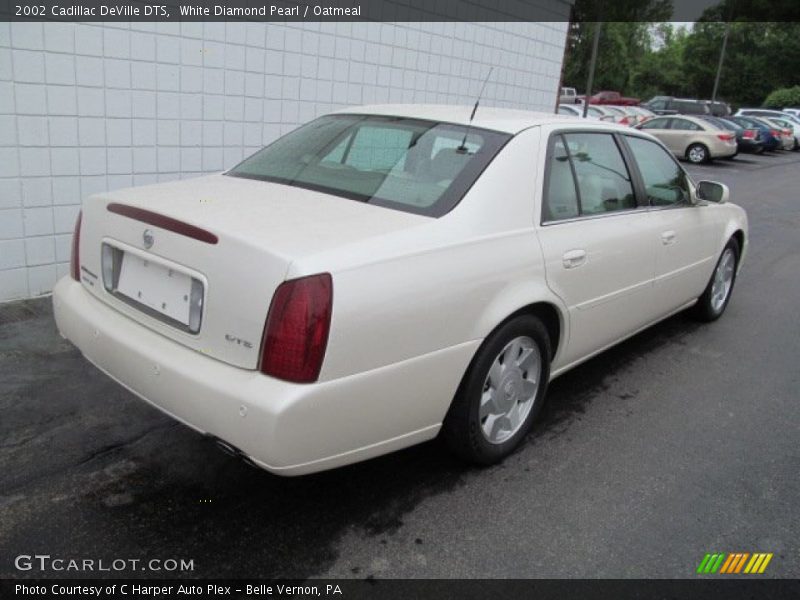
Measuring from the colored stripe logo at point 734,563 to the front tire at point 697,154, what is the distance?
2126 centimetres

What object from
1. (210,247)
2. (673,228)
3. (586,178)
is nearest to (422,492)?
(210,247)

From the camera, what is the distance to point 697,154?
2189 cm

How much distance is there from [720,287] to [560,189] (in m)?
2.84

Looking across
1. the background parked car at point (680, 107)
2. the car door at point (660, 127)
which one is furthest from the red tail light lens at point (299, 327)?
the background parked car at point (680, 107)

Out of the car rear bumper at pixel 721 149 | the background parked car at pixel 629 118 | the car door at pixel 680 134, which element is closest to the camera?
the car rear bumper at pixel 721 149

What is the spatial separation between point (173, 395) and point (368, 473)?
1.02 metres

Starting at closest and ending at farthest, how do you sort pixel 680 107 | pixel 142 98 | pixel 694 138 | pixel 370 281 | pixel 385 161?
pixel 370 281
pixel 385 161
pixel 142 98
pixel 694 138
pixel 680 107

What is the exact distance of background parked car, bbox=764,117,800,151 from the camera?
2966 centimetres

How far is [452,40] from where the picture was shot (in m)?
8.40

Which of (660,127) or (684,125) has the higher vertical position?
(684,125)

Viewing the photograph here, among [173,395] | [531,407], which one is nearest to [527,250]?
[531,407]

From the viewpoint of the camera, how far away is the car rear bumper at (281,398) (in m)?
2.30

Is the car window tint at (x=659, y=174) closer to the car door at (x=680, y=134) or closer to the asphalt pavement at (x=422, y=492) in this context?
the asphalt pavement at (x=422, y=492)

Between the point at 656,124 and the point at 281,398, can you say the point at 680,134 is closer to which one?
the point at 656,124
